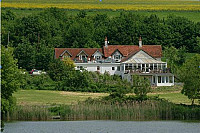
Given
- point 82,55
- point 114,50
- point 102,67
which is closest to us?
point 102,67

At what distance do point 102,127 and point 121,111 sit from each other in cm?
624

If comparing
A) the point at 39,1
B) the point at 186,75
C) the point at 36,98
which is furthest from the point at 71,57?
the point at 39,1

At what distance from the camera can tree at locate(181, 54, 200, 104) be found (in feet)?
190

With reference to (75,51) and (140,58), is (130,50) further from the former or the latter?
(75,51)

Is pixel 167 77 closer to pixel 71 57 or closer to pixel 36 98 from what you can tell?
pixel 71 57

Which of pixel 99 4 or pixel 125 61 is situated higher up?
pixel 99 4

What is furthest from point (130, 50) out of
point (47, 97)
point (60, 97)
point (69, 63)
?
point (47, 97)

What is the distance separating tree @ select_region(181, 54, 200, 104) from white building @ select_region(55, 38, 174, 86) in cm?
2643

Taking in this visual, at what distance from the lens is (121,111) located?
54.0 m

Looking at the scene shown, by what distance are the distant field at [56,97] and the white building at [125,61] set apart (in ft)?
35.1

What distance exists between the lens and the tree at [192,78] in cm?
5781

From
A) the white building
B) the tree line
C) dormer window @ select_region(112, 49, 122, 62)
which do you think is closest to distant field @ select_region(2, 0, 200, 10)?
the tree line

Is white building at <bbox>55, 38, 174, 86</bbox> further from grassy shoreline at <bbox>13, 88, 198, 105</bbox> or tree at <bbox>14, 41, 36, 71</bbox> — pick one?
grassy shoreline at <bbox>13, 88, 198, 105</bbox>

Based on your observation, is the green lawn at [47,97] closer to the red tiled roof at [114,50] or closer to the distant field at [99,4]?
the red tiled roof at [114,50]
